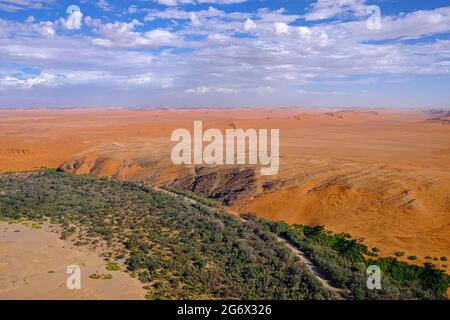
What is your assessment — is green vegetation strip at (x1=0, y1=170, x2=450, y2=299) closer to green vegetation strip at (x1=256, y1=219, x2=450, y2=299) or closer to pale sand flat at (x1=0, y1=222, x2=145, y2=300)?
green vegetation strip at (x1=256, y1=219, x2=450, y2=299)

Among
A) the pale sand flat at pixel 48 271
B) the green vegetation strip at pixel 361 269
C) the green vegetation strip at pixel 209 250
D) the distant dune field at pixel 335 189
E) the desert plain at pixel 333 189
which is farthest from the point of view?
the distant dune field at pixel 335 189

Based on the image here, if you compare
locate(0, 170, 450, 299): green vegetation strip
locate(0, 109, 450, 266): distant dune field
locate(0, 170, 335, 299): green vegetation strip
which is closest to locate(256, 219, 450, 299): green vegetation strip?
locate(0, 170, 450, 299): green vegetation strip

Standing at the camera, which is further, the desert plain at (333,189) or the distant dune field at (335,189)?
the distant dune field at (335,189)

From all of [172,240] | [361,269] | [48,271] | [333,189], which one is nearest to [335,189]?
[333,189]

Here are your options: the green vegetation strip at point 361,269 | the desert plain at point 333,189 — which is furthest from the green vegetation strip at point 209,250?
the desert plain at point 333,189

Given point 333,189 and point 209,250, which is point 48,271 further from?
point 333,189

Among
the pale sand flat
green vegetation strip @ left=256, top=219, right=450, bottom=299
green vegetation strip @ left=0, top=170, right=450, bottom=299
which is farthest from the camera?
green vegetation strip @ left=0, top=170, right=450, bottom=299

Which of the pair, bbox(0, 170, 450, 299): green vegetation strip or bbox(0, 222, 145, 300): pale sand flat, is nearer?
bbox(0, 222, 145, 300): pale sand flat

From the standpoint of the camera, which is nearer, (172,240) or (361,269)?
(361,269)

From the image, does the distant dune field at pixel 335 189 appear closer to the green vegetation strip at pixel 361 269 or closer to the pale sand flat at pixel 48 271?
the green vegetation strip at pixel 361 269

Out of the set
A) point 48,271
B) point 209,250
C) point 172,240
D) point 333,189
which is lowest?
point 48,271
